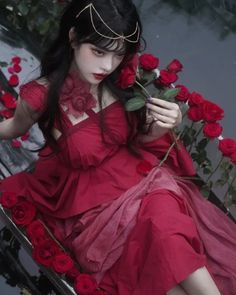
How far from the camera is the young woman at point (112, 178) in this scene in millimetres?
1258

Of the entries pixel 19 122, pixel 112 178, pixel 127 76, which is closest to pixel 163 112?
pixel 127 76

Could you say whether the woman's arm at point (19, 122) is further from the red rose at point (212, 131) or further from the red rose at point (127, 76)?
the red rose at point (212, 131)

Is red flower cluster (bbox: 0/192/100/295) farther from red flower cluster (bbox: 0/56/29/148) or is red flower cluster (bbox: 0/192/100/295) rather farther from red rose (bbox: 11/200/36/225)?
red flower cluster (bbox: 0/56/29/148)

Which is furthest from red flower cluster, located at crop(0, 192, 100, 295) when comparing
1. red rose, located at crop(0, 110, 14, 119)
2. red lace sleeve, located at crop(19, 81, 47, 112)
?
red rose, located at crop(0, 110, 14, 119)

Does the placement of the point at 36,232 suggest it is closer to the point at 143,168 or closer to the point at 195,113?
the point at 143,168

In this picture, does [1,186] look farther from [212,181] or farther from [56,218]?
[212,181]

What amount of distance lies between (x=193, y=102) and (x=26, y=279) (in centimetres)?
69

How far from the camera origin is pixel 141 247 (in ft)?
4.41

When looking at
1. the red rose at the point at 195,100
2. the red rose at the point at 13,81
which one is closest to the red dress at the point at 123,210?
the red rose at the point at 195,100

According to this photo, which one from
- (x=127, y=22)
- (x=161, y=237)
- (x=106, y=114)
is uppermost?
(x=127, y=22)

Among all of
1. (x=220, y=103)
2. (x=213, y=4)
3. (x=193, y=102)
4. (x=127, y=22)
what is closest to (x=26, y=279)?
(x=193, y=102)

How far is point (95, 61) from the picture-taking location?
1.27m

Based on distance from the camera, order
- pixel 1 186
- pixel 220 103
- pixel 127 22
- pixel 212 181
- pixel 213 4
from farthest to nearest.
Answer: pixel 213 4
pixel 220 103
pixel 212 181
pixel 1 186
pixel 127 22

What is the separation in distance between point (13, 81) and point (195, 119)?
73 centimetres
